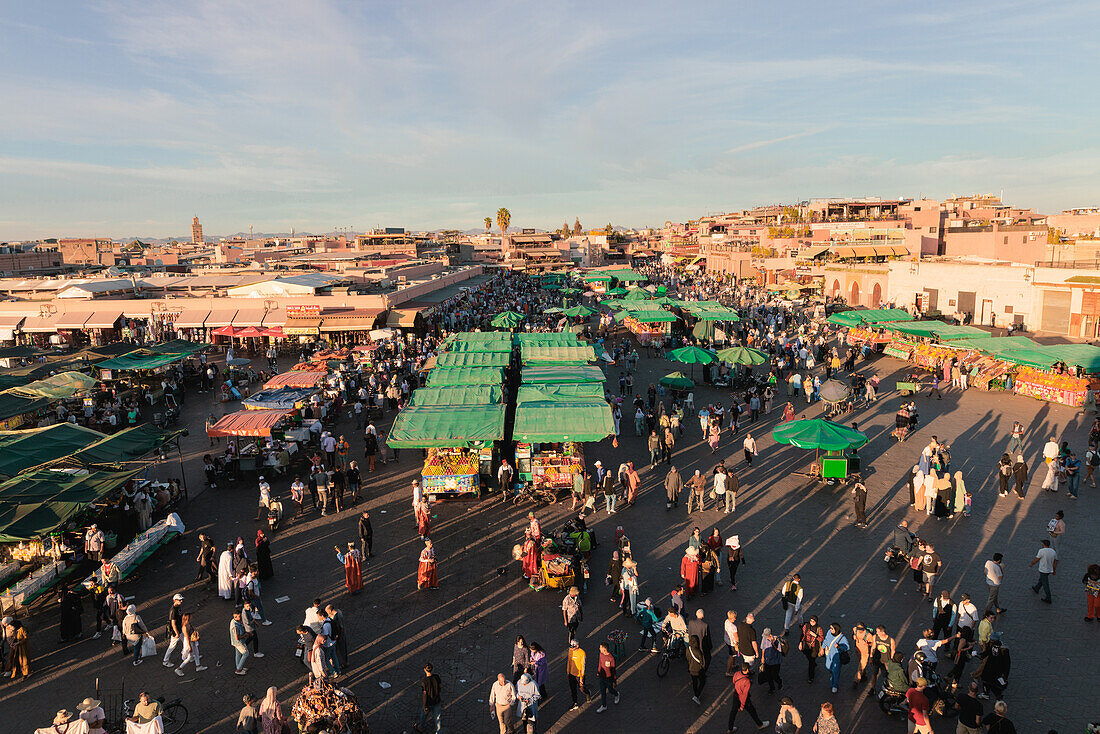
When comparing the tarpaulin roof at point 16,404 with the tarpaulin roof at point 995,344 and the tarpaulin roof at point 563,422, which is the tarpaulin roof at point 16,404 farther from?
the tarpaulin roof at point 995,344

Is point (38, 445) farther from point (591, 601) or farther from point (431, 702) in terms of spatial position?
point (591, 601)

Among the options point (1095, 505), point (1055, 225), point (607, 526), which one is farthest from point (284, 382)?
point (1055, 225)

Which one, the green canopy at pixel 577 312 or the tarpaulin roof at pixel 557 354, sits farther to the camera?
the green canopy at pixel 577 312

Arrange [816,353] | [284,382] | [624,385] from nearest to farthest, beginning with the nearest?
[284,382]
[624,385]
[816,353]

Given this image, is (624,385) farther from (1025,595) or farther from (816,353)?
(1025,595)

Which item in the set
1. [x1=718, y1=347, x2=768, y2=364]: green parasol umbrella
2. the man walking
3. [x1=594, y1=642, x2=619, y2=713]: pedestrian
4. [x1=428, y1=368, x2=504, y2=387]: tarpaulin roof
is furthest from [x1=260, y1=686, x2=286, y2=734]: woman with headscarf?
[x1=718, y1=347, x2=768, y2=364]: green parasol umbrella

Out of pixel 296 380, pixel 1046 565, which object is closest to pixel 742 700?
pixel 1046 565

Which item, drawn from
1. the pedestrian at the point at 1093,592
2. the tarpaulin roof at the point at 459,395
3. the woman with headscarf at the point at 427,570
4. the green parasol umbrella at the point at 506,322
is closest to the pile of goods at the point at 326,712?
the woman with headscarf at the point at 427,570
